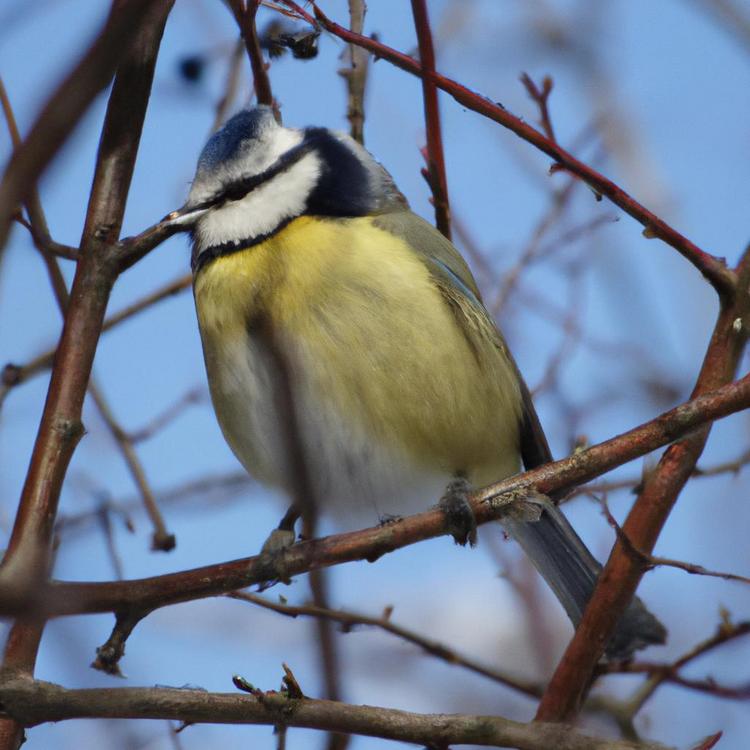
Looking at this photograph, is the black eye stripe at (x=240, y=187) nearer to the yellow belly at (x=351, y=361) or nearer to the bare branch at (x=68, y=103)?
the yellow belly at (x=351, y=361)

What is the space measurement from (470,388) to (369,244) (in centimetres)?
47

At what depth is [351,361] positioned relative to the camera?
8.92 ft

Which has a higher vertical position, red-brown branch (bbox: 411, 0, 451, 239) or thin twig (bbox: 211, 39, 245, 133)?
thin twig (bbox: 211, 39, 245, 133)

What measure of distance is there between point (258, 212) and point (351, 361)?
22.5 inches

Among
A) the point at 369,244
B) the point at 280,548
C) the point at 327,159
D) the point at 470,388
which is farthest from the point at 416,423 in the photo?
the point at 327,159

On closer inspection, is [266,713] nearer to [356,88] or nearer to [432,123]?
[432,123]

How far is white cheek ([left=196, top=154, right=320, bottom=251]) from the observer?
297cm

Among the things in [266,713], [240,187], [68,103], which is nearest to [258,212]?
[240,187]

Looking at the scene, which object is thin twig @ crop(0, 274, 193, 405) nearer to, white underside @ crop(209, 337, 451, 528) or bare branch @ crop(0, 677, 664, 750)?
white underside @ crop(209, 337, 451, 528)

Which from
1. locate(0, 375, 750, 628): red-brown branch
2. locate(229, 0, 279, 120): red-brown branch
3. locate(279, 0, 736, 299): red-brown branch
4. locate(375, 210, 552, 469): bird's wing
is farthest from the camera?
A: locate(375, 210, 552, 469): bird's wing

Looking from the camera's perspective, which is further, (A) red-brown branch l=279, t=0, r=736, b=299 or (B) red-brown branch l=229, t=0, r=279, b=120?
(B) red-brown branch l=229, t=0, r=279, b=120

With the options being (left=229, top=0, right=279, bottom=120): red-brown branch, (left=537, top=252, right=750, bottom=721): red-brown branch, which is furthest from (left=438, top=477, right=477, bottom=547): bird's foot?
(left=229, top=0, right=279, bottom=120): red-brown branch

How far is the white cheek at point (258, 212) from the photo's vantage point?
2975mm

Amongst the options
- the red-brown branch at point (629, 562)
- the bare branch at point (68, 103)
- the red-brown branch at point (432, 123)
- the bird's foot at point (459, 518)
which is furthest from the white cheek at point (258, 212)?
the bare branch at point (68, 103)
